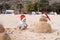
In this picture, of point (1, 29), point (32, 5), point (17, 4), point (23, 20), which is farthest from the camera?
point (17, 4)

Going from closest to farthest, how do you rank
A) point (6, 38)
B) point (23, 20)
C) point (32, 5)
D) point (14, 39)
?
point (6, 38)
point (14, 39)
point (23, 20)
point (32, 5)

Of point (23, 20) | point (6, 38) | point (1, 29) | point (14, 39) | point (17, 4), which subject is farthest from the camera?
point (17, 4)

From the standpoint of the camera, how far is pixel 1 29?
22.7ft

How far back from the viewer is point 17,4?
34.0 m

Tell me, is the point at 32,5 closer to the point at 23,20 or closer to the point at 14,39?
the point at 23,20

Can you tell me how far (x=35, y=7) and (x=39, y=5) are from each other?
869 millimetres

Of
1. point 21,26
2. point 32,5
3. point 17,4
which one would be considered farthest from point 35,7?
point 21,26

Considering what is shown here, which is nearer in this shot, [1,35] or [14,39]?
[1,35]

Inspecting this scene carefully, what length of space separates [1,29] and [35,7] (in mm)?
20976

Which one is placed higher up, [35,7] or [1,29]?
[1,29]

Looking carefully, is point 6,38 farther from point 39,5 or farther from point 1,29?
point 39,5

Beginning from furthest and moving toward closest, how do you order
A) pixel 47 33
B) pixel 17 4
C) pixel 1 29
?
pixel 17 4 < pixel 47 33 < pixel 1 29

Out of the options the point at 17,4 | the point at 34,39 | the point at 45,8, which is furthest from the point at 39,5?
the point at 34,39

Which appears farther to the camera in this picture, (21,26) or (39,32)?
(21,26)
